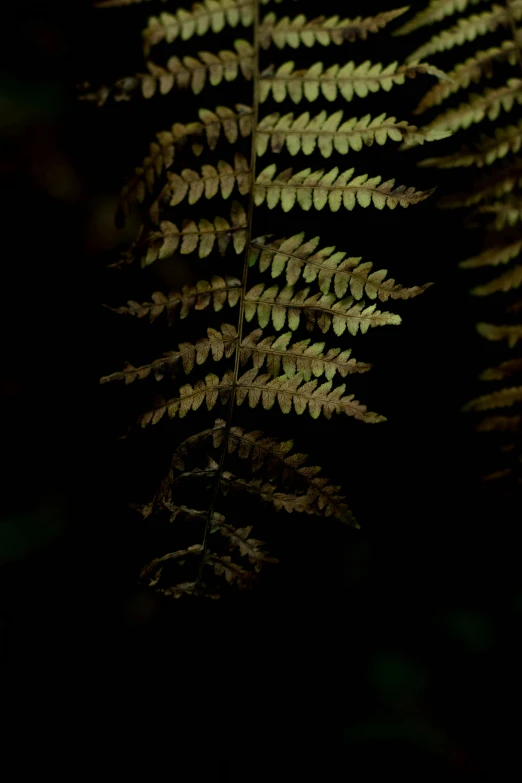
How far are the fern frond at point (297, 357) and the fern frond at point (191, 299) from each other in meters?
0.13

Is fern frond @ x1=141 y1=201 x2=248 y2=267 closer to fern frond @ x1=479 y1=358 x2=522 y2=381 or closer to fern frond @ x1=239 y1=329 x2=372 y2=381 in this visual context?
fern frond @ x1=239 y1=329 x2=372 y2=381

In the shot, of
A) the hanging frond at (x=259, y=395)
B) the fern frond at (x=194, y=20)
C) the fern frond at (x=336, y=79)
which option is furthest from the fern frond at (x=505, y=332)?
the fern frond at (x=194, y=20)

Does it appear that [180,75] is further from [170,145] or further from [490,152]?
[490,152]

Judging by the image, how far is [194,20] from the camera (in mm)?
1369

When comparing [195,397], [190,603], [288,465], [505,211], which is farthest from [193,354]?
[190,603]

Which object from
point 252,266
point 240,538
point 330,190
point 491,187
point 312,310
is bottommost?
point 240,538

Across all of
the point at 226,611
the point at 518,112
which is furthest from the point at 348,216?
the point at 226,611

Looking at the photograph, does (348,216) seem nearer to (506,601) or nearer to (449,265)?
(449,265)

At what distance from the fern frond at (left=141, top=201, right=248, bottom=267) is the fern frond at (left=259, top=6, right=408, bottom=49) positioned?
48 cm

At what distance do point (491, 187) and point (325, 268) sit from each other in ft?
2.11

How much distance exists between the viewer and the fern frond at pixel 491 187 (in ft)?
4.97

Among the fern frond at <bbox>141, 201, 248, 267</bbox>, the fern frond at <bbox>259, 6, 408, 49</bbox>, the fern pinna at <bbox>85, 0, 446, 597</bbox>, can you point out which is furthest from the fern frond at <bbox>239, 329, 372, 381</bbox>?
the fern frond at <bbox>259, 6, 408, 49</bbox>

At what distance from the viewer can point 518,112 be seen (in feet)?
6.78

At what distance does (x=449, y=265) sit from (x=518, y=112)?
0.72 meters
